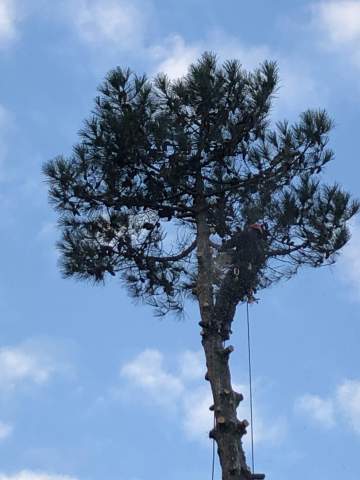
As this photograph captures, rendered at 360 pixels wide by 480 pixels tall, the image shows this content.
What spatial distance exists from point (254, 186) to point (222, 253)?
36.0 inches

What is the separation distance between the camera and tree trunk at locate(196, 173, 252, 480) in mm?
12008

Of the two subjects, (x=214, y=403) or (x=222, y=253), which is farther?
(x=222, y=253)

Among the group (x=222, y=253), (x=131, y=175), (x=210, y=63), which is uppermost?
(x=210, y=63)

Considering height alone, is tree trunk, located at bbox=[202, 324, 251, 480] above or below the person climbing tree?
below

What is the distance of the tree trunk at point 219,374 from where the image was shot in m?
12.0

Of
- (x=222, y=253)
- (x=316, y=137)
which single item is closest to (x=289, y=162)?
(x=316, y=137)

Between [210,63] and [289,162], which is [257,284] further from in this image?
[210,63]

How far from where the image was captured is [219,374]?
1247cm

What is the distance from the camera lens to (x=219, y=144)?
1365cm

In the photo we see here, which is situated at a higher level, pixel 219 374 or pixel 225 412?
pixel 219 374

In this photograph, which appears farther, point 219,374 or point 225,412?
point 219,374

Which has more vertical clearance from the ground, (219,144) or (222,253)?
(219,144)

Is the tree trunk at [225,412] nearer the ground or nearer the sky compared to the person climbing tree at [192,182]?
nearer the ground

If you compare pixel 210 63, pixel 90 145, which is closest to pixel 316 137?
pixel 210 63
